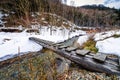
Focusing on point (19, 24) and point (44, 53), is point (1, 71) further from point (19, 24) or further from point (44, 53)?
point (19, 24)

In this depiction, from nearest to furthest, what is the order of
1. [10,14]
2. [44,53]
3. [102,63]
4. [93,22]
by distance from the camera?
[102,63] → [44,53] → [10,14] → [93,22]

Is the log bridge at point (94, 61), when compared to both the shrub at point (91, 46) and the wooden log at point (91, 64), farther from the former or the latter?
the shrub at point (91, 46)

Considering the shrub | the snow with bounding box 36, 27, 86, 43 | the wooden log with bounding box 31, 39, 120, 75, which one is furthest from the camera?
the snow with bounding box 36, 27, 86, 43

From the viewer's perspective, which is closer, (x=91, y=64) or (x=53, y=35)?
(x=91, y=64)

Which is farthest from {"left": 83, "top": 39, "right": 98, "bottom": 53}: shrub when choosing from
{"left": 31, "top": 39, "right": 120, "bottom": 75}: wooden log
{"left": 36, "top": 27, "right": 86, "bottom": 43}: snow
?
{"left": 31, "top": 39, "right": 120, "bottom": 75}: wooden log

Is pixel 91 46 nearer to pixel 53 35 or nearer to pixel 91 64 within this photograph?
pixel 91 64

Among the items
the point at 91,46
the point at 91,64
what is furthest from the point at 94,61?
the point at 91,46

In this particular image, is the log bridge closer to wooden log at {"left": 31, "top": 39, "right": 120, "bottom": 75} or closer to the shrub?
wooden log at {"left": 31, "top": 39, "right": 120, "bottom": 75}

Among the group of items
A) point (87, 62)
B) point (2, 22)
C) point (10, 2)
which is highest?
point (10, 2)

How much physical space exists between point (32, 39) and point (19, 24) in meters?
7.96

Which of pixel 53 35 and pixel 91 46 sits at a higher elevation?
pixel 53 35

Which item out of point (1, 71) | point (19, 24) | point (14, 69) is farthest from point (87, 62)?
point (19, 24)

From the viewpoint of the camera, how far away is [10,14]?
16.7 meters

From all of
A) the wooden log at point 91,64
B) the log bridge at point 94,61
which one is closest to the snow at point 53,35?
the log bridge at point 94,61
